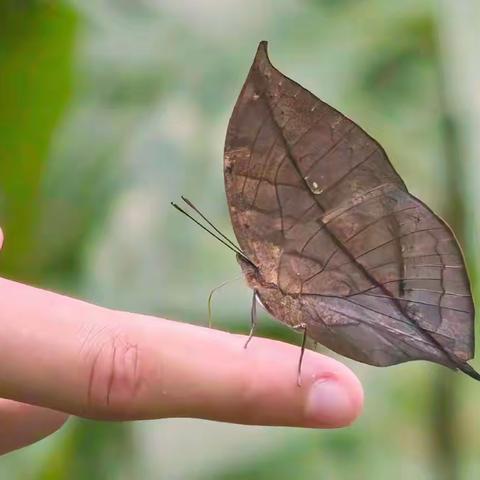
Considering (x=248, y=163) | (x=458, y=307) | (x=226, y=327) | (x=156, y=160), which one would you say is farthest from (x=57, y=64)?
(x=458, y=307)

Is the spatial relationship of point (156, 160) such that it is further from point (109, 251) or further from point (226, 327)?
point (226, 327)

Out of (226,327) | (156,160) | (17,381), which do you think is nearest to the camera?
(17,381)

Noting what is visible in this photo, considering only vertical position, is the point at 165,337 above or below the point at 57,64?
below

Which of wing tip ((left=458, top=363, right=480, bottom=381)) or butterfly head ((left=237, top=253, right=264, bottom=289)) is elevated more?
butterfly head ((left=237, top=253, right=264, bottom=289))

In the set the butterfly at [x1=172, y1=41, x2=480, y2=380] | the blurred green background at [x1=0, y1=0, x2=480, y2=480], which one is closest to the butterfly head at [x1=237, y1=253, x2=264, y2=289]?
the butterfly at [x1=172, y1=41, x2=480, y2=380]

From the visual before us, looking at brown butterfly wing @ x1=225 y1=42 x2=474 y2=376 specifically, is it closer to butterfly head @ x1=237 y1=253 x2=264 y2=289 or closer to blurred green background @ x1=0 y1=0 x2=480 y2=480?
butterfly head @ x1=237 y1=253 x2=264 y2=289

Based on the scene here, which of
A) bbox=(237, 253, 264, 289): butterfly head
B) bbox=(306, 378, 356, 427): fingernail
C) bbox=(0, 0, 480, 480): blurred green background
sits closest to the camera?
bbox=(306, 378, 356, 427): fingernail
